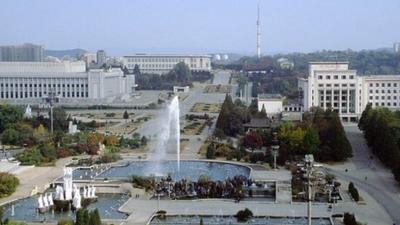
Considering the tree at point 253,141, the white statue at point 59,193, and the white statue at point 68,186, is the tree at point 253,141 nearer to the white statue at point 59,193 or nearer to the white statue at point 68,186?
the white statue at point 68,186

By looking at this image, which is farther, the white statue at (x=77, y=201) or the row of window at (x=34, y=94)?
the row of window at (x=34, y=94)

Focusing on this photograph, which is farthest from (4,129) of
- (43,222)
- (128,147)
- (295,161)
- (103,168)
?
(43,222)

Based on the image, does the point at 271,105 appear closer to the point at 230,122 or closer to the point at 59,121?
the point at 230,122

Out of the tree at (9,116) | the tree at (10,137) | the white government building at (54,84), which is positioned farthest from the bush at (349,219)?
the white government building at (54,84)

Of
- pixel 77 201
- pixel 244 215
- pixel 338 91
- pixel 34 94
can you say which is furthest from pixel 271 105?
pixel 244 215

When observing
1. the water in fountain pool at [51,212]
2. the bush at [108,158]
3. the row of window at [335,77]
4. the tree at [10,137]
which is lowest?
the water in fountain pool at [51,212]

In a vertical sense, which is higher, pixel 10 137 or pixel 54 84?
pixel 54 84

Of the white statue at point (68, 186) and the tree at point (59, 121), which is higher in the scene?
the tree at point (59, 121)
